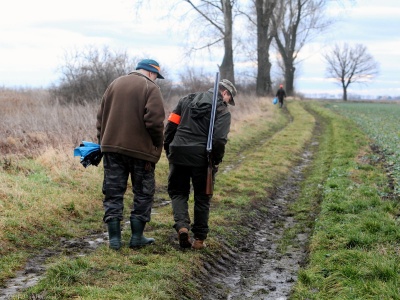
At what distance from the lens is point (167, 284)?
467cm

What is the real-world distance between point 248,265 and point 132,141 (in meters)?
2.13

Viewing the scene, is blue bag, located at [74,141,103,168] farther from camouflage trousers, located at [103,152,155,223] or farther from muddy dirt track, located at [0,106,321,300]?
muddy dirt track, located at [0,106,321,300]

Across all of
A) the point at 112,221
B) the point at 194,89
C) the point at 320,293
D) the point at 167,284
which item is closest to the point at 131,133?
the point at 112,221

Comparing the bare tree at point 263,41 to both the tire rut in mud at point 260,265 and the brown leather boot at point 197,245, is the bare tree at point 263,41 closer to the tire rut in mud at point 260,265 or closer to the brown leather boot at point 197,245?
the tire rut in mud at point 260,265

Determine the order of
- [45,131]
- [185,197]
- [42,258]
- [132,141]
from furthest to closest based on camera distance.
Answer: [45,131] → [185,197] → [132,141] → [42,258]

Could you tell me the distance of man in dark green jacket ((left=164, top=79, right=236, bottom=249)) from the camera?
19.2 feet

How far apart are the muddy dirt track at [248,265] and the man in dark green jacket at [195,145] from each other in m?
0.50

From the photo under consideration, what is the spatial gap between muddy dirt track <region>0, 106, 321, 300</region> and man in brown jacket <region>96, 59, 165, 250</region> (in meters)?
0.65

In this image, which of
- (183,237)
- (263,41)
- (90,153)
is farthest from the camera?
(263,41)

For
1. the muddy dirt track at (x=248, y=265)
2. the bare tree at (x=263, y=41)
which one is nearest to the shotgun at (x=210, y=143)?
the muddy dirt track at (x=248, y=265)

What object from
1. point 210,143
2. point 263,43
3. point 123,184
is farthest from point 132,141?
point 263,43

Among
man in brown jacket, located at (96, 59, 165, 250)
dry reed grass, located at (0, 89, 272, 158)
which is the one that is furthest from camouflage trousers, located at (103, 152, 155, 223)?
dry reed grass, located at (0, 89, 272, 158)

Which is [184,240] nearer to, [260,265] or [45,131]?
[260,265]

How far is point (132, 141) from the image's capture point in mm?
5613
